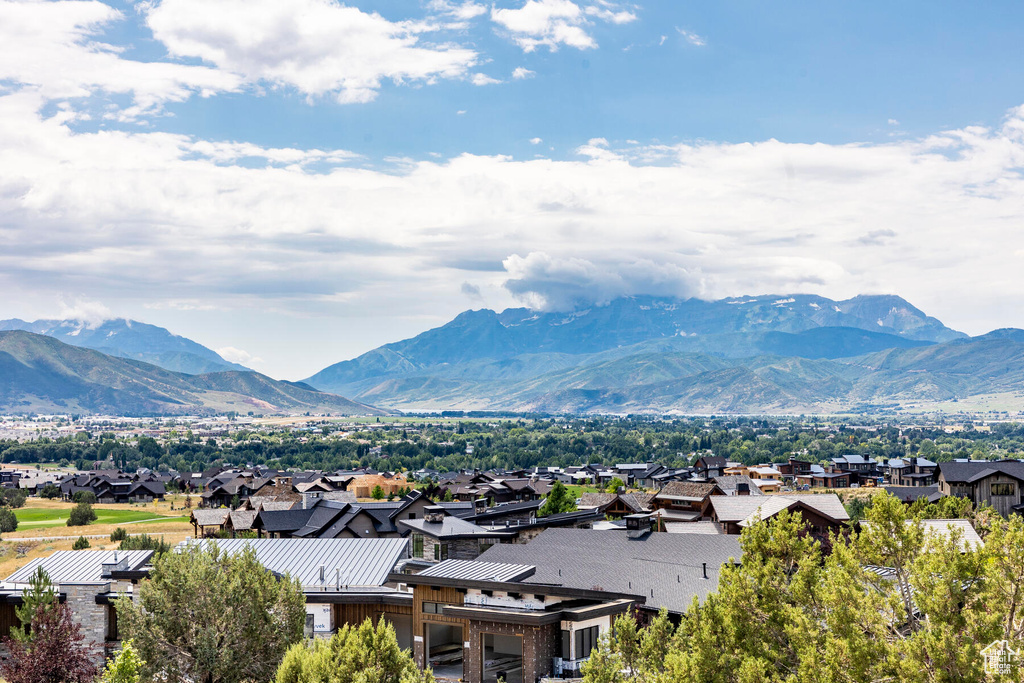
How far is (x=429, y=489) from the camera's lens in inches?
4407

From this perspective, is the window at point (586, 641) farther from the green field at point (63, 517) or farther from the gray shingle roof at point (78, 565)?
the green field at point (63, 517)

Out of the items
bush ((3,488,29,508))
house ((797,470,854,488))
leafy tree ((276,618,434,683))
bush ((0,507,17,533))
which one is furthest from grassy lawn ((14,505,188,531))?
house ((797,470,854,488))

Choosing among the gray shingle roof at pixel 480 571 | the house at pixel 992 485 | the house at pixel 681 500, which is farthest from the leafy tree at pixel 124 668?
the house at pixel 992 485

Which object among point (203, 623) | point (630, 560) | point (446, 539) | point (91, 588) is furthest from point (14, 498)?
point (203, 623)

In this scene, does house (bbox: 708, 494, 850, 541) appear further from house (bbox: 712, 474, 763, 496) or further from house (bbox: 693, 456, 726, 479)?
house (bbox: 693, 456, 726, 479)

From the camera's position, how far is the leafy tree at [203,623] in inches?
1057

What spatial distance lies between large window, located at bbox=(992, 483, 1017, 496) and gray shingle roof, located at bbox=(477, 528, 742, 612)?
166 feet

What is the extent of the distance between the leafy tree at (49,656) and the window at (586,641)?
16.0 m

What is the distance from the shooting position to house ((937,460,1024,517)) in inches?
3319

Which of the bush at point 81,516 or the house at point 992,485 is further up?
the house at point 992,485

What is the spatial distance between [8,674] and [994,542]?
2820cm

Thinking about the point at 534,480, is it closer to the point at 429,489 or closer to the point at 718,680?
the point at 429,489

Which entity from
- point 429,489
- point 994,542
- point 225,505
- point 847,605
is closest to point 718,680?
point 847,605

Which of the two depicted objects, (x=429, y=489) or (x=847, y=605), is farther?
(x=429, y=489)
